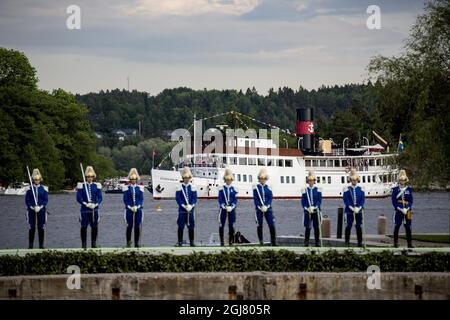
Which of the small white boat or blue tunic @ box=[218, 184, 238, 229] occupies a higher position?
blue tunic @ box=[218, 184, 238, 229]

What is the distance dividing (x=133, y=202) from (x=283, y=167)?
10151 centimetres

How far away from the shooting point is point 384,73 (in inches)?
2100

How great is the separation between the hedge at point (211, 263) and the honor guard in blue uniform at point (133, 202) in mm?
4891

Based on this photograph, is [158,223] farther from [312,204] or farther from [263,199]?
[263,199]

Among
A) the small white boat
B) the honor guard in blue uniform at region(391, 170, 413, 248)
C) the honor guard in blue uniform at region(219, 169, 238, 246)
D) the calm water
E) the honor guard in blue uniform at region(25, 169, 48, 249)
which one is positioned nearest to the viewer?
the honor guard in blue uniform at region(25, 169, 48, 249)

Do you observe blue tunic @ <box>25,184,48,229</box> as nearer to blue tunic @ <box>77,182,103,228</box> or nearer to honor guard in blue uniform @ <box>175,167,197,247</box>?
blue tunic @ <box>77,182,103,228</box>

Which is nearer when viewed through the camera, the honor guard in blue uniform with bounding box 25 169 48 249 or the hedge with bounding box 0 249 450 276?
the hedge with bounding box 0 249 450 276

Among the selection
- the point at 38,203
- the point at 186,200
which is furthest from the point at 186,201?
the point at 38,203

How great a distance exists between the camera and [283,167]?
137875mm

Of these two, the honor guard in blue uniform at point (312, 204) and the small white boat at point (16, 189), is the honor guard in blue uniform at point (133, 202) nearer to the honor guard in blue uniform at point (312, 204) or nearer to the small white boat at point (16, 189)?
the honor guard in blue uniform at point (312, 204)

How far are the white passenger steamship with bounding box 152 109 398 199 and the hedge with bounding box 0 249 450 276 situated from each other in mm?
96885

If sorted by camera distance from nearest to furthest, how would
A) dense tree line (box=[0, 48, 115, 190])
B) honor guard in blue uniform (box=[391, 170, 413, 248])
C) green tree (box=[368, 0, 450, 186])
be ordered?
honor guard in blue uniform (box=[391, 170, 413, 248]) → green tree (box=[368, 0, 450, 186]) → dense tree line (box=[0, 48, 115, 190])

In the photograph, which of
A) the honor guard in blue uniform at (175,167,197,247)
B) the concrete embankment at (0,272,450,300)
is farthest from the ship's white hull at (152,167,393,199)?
the concrete embankment at (0,272,450,300)

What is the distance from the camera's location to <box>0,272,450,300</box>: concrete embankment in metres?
29.8
